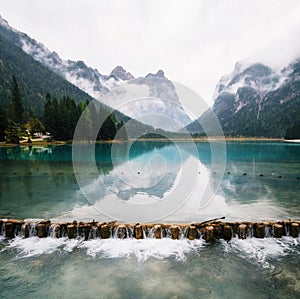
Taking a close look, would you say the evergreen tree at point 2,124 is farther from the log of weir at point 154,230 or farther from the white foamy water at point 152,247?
the white foamy water at point 152,247

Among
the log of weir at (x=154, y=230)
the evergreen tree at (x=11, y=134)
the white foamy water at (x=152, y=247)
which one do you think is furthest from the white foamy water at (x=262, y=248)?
the evergreen tree at (x=11, y=134)

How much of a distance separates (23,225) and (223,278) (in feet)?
33.4

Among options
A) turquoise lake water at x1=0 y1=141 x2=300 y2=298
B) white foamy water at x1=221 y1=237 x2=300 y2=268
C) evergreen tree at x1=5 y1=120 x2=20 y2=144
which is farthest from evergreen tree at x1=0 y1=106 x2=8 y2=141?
white foamy water at x1=221 y1=237 x2=300 y2=268

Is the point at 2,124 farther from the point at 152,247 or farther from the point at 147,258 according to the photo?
the point at 147,258

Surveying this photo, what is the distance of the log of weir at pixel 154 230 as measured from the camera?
12922 mm

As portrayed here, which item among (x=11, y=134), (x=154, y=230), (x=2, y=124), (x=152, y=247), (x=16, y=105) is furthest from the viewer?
(x=16, y=105)

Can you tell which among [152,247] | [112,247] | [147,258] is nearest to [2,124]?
[112,247]

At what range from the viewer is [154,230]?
13.0 metres

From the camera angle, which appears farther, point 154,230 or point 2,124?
point 2,124

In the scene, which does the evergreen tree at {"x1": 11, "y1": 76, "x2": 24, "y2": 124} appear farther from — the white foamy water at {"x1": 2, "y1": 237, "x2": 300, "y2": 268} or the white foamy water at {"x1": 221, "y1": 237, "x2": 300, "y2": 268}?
the white foamy water at {"x1": 221, "y1": 237, "x2": 300, "y2": 268}

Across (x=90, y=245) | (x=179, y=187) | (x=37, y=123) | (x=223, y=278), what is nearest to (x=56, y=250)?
(x=90, y=245)

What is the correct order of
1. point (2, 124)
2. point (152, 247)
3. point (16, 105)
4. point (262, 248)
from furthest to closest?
point (16, 105) → point (2, 124) → point (152, 247) → point (262, 248)

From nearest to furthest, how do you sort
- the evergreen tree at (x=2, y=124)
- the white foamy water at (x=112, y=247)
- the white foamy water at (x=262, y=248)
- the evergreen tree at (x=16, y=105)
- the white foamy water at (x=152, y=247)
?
the white foamy water at (x=262, y=248) < the white foamy water at (x=152, y=247) < the white foamy water at (x=112, y=247) < the evergreen tree at (x=2, y=124) < the evergreen tree at (x=16, y=105)

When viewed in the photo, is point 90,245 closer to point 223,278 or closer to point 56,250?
point 56,250
